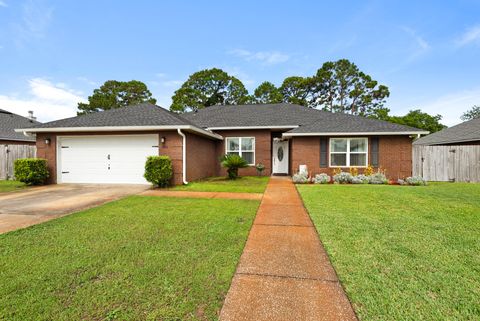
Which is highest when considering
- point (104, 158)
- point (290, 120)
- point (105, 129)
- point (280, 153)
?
point (290, 120)

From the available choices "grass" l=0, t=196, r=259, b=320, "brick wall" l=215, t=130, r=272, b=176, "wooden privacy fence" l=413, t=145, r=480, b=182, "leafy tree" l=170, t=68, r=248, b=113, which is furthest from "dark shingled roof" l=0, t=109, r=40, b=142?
"wooden privacy fence" l=413, t=145, r=480, b=182

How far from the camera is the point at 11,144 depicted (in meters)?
14.8

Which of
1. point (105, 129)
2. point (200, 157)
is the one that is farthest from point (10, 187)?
point (200, 157)

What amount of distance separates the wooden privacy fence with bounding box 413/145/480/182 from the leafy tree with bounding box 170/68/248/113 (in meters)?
24.0

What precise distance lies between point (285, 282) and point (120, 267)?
189 cm

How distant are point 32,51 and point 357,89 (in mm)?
33668

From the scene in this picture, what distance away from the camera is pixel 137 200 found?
21.1 ft

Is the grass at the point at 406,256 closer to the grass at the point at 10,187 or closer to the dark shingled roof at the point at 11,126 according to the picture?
the grass at the point at 10,187

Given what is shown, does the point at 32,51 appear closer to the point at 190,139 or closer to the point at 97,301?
the point at 190,139

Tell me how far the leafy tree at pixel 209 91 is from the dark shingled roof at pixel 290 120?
51.3 ft

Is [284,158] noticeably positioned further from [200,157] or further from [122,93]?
[122,93]

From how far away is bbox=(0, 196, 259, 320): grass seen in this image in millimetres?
1922

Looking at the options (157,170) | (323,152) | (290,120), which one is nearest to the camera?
(157,170)

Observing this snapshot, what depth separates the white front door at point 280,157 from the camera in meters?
14.0
